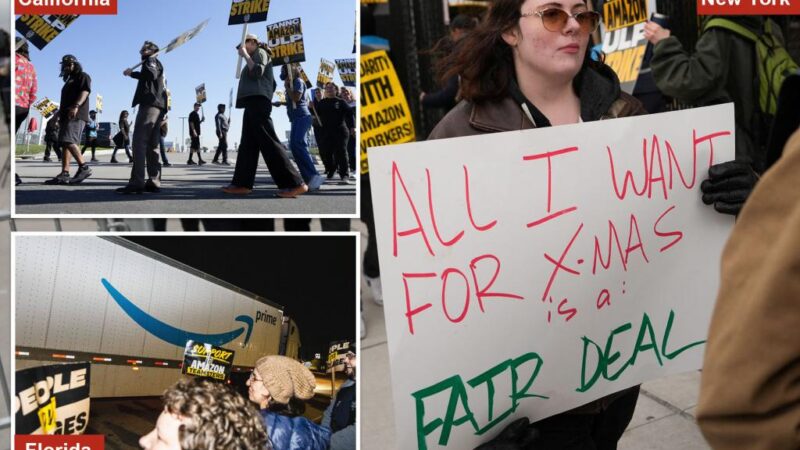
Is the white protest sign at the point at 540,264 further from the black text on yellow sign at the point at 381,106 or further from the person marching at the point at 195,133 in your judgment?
the black text on yellow sign at the point at 381,106

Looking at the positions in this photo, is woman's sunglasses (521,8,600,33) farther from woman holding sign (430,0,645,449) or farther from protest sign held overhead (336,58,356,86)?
protest sign held overhead (336,58,356,86)

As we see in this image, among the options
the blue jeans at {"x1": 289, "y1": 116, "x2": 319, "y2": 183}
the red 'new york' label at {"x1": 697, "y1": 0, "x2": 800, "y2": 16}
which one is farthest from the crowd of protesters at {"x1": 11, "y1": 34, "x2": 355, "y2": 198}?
the red 'new york' label at {"x1": 697, "y1": 0, "x2": 800, "y2": 16}

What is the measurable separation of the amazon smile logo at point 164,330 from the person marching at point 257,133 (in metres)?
0.36

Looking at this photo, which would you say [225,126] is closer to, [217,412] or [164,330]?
[164,330]

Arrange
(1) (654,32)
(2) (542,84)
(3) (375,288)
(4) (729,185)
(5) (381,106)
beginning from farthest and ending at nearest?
1. (3) (375,288)
2. (5) (381,106)
3. (1) (654,32)
4. (2) (542,84)
5. (4) (729,185)

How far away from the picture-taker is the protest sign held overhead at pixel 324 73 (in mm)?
2150

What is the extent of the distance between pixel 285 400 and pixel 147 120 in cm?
80

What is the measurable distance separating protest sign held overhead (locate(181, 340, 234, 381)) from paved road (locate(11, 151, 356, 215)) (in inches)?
13.8

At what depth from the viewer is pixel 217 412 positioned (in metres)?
2.06

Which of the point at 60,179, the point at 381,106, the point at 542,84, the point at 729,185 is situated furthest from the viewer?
the point at 381,106

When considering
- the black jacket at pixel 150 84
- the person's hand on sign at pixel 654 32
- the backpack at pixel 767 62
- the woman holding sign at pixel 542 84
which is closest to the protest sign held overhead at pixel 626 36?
the person's hand on sign at pixel 654 32

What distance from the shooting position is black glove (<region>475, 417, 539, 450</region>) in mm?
1674

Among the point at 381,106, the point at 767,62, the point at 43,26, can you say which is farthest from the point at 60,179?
the point at 767,62

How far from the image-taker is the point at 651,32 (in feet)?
13.4
